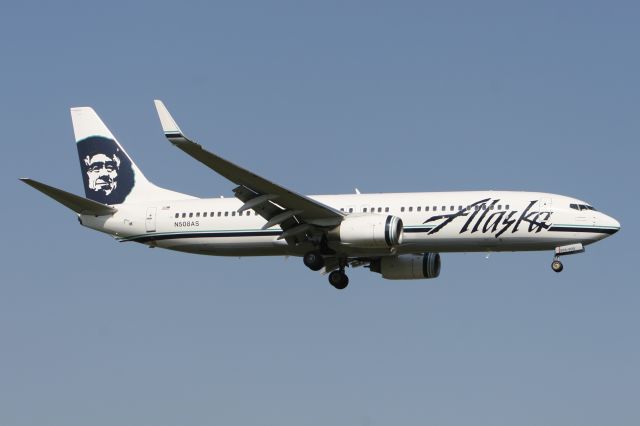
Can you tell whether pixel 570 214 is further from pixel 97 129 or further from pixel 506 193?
pixel 97 129

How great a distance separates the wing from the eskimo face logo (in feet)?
30.8

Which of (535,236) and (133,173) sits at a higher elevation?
(133,173)

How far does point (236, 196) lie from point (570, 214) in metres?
13.4

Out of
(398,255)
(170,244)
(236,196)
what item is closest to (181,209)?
(170,244)

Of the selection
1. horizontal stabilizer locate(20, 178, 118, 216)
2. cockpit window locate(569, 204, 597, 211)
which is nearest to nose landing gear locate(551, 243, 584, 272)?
cockpit window locate(569, 204, 597, 211)

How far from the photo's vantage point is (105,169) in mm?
61312

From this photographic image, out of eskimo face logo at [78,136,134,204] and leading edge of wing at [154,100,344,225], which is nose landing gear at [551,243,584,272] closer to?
leading edge of wing at [154,100,344,225]

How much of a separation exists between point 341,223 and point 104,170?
13.7 meters

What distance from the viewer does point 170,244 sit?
5778 centimetres

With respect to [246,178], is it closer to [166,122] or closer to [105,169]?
[166,122]

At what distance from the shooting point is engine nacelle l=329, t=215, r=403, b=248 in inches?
2046

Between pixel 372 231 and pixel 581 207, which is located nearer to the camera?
pixel 372 231

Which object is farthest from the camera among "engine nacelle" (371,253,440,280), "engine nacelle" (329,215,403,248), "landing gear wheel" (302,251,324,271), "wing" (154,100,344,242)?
"engine nacelle" (371,253,440,280)

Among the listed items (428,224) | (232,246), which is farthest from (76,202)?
(428,224)
